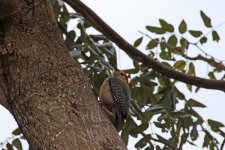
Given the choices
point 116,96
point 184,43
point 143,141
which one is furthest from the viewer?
point 116,96

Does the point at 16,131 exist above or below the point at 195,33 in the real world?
below

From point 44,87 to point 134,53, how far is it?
920mm

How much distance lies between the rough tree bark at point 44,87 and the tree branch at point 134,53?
57cm

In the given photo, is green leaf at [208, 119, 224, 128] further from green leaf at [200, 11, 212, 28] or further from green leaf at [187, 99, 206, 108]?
green leaf at [200, 11, 212, 28]

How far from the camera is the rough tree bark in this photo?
86.2 inches

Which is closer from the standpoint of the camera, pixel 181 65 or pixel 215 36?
pixel 215 36

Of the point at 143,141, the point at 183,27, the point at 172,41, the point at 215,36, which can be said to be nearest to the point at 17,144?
the point at 143,141

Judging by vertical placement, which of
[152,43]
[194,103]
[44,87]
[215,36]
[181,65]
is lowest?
[194,103]

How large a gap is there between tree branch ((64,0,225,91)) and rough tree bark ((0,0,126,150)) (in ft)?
1.86

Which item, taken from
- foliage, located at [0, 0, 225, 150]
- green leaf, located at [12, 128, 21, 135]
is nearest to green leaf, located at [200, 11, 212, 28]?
foliage, located at [0, 0, 225, 150]

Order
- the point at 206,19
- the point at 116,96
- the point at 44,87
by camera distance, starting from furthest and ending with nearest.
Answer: the point at 116,96
the point at 206,19
the point at 44,87

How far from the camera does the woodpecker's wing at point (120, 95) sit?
399 centimetres

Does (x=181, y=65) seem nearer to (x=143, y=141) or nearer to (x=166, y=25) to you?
(x=166, y=25)

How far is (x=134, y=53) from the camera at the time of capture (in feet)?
10.4
